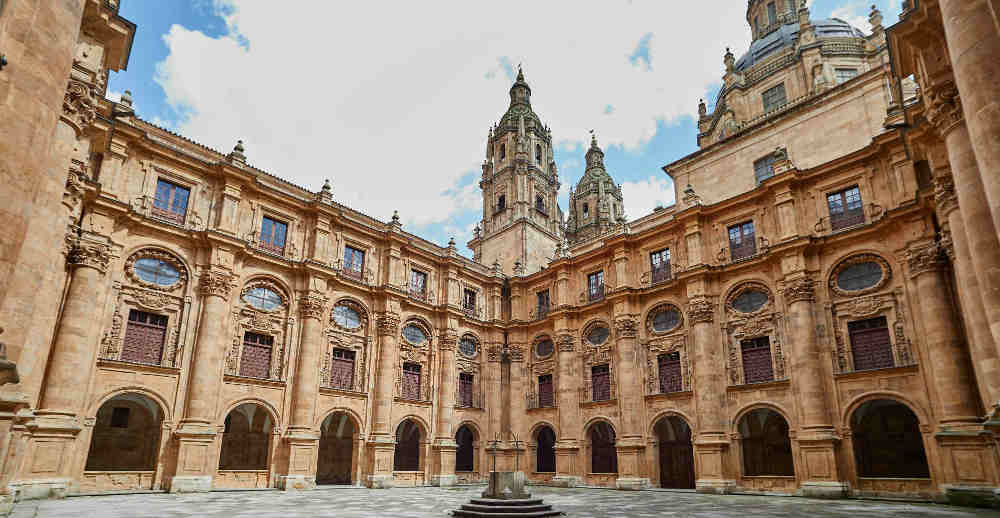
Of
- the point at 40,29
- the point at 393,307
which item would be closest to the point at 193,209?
the point at 393,307

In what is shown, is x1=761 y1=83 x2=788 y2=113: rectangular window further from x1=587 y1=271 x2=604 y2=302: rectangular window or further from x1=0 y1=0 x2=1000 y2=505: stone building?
x1=587 y1=271 x2=604 y2=302: rectangular window

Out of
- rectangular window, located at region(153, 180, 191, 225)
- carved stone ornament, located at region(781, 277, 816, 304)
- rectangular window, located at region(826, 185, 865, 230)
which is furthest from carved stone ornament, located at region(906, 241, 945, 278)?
rectangular window, located at region(153, 180, 191, 225)

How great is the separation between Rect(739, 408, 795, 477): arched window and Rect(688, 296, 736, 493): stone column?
6.35 ft

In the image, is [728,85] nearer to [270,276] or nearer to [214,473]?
[270,276]

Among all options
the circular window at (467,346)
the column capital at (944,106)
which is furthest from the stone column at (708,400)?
the column capital at (944,106)

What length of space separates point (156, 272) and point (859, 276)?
89.4 feet

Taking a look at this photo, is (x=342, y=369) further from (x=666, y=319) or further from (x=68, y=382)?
(x=666, y=319)

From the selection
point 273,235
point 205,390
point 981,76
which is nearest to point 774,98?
point 981,76

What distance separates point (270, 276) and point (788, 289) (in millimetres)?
21955

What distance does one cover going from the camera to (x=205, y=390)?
67.6ft

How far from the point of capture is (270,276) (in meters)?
24.0

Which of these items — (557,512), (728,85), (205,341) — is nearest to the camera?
(557,512)

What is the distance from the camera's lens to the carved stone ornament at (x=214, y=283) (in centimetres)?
2175

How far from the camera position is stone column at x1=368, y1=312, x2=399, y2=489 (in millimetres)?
25123
